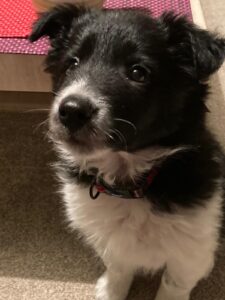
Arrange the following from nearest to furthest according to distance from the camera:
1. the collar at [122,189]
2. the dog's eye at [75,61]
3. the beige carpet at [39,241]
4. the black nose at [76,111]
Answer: the black nose at [76,111]
the dog's eye at [75,61]
the collar at [122,189]
the beige carpet at [39,241]

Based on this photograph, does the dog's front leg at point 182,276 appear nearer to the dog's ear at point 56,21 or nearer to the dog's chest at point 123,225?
the dog's chest at point 123,225

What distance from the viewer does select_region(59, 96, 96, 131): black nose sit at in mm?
861

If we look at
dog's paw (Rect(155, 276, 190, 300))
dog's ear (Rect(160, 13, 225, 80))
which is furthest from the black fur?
dog's paw (Rect(155, 276, 190, 300))

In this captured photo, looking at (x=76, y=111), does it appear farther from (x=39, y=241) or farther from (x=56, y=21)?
(x=39, y=241)

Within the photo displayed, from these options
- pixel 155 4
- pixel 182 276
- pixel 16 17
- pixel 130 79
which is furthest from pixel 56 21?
pixel 182 276

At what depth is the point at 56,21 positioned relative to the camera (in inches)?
43.8

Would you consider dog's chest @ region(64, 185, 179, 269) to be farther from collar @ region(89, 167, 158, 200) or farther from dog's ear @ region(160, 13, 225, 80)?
dog's ear @ region(160, 13, 225, 80)

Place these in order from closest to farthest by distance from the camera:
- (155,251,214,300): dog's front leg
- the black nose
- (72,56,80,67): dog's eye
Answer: the black nose < (72,56,80,67): dog's eye < (155,251,214,300): dog's front leg

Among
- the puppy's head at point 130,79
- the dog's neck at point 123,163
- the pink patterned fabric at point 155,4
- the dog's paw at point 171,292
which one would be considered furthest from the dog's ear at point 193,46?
the dog's paw at point 171,292

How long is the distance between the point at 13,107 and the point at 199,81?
1.37 m

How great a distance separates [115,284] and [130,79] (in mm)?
763

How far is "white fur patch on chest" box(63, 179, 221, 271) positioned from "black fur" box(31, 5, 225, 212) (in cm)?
5

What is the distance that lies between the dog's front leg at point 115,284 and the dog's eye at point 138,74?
70cm

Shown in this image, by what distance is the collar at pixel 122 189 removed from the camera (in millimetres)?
1105
